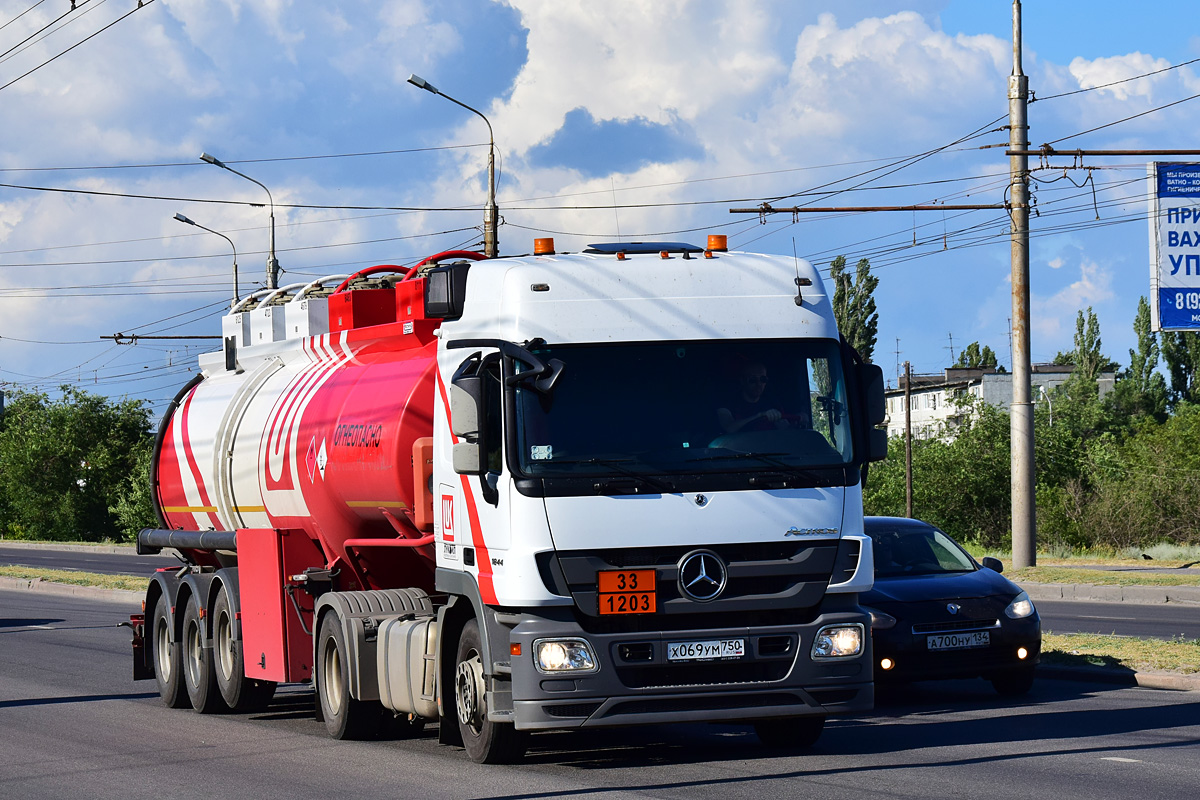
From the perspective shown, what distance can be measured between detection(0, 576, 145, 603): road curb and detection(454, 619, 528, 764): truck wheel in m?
20.7

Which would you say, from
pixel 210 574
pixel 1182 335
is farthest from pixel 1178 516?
pixel 1182 335

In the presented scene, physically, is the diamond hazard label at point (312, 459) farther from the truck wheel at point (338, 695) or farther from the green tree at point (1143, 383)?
the green tree at point (1143, 383)

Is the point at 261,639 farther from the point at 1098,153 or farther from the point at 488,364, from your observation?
the point at 1098,153

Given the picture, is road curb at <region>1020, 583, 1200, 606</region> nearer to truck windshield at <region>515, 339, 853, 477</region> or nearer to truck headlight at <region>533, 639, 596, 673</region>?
truck windshield at <region>515, 339, 853, 477</region>

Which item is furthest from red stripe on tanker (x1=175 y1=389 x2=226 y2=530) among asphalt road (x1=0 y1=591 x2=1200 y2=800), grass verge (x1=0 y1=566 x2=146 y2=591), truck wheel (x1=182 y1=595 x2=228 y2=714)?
grass verge (x1=0 y1=566 x2=146 y2=591)

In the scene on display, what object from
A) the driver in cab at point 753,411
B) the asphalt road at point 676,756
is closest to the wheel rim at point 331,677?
the asphalt road at point 676,756

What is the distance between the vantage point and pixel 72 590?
3250 cm

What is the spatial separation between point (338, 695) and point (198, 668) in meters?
3.03

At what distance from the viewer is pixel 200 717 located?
1313 centimetres

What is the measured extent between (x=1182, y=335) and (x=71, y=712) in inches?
3449

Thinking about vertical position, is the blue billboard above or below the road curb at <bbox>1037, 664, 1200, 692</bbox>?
above

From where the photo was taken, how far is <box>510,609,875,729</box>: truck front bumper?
8.41 metres

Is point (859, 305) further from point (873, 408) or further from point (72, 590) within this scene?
point (873, 408)

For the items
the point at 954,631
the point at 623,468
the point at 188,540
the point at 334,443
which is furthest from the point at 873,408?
the point at 188,540
